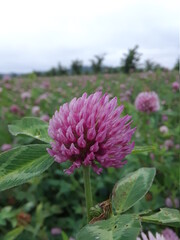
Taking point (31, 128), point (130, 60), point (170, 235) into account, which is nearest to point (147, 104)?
point (170, 235)

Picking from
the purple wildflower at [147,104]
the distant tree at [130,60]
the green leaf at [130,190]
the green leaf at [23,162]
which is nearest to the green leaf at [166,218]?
the green leaf at [130,190]

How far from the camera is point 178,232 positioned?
3.88 ft

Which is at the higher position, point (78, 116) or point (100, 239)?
point (78, 116)

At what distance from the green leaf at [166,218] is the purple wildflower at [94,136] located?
8 centimetres

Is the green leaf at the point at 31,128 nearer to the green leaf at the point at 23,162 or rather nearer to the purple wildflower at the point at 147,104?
the green leaf at the point at 23,162

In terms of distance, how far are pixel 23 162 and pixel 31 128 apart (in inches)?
4.3

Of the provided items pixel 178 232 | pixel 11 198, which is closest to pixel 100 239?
pixel 178 232

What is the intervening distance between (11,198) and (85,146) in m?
1.18

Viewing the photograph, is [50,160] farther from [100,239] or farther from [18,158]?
[100,239]

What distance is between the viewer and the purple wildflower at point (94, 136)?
1.50 feet

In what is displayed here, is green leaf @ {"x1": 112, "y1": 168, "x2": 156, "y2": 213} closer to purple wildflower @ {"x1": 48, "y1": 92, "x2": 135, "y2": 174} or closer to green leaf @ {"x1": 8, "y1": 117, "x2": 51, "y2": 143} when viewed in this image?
purple wildflower @ {"x1": 48, "y1": 92, "x2": 135, "y2": 174}

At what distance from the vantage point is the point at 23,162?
495 millimetres

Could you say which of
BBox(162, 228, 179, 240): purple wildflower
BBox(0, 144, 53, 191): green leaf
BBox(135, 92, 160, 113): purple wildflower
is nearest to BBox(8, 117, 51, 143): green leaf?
BBox(0, 144, 53, 191): green leaf

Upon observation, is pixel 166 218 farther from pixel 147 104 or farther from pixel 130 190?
pixel 147 104
